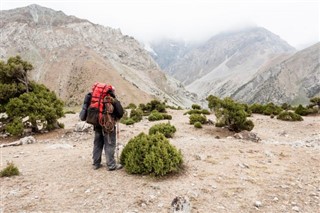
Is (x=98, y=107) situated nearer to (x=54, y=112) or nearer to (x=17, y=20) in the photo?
(x=54, y=112)

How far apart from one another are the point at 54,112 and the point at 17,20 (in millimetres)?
123368

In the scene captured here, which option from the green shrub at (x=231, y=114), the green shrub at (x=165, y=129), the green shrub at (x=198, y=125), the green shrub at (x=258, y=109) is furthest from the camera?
the green shrub at (x=258, y=109)

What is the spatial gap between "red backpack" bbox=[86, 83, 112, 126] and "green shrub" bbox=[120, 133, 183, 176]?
1250 millimetres

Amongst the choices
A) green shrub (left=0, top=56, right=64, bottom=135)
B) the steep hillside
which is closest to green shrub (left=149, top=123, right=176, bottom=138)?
green shrub (left=0, top=56, right=64, bottom=135)

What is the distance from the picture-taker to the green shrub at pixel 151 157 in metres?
8.34

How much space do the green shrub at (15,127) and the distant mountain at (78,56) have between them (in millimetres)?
70748

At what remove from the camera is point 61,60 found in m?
110

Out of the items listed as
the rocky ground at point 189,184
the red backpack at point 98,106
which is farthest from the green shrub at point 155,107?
the red backpack at point 98,106

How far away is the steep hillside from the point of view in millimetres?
157000

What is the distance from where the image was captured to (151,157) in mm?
8391

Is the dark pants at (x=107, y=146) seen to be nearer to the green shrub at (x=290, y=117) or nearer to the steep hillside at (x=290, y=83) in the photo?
the green shrub at (x=290, y=117)

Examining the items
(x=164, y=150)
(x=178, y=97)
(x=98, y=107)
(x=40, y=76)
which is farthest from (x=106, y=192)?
(x=178, y=97)

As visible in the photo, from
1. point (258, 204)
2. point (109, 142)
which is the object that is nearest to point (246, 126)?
point (109, 142)

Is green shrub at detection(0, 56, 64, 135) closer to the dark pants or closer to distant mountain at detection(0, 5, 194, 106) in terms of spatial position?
the dark pants
